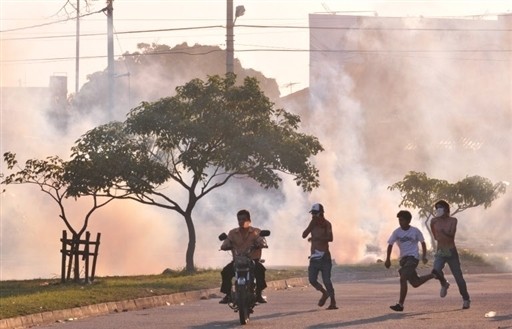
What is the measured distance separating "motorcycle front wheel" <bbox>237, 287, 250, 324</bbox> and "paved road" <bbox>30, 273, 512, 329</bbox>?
15 centimetres

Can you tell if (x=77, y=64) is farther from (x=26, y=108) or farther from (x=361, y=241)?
(x=361, y=241)

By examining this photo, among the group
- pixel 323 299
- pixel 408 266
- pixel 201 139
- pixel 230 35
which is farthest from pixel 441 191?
pixel 408 266

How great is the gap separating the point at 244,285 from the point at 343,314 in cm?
213

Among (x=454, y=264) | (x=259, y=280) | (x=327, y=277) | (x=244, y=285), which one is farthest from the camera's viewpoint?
(x=327, y=277)

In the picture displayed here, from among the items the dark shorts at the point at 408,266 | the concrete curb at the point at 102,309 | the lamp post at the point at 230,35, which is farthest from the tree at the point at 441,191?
the dark shorts at the point at 408,266

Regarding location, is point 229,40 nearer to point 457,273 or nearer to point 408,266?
point 457,273

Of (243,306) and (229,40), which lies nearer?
(243,306)

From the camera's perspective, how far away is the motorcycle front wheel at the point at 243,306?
20.2m

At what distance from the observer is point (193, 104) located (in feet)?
124

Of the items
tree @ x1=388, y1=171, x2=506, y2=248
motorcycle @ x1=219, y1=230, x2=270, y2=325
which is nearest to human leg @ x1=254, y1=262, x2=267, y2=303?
motorcycle @ x1=219, y1=230, x2=270, y2=325

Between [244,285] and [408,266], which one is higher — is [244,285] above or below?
below

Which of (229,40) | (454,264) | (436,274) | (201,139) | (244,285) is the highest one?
(229,40)

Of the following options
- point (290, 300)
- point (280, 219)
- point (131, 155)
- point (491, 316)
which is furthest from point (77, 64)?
point (491, 316)

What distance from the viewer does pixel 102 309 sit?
78.9 ft
